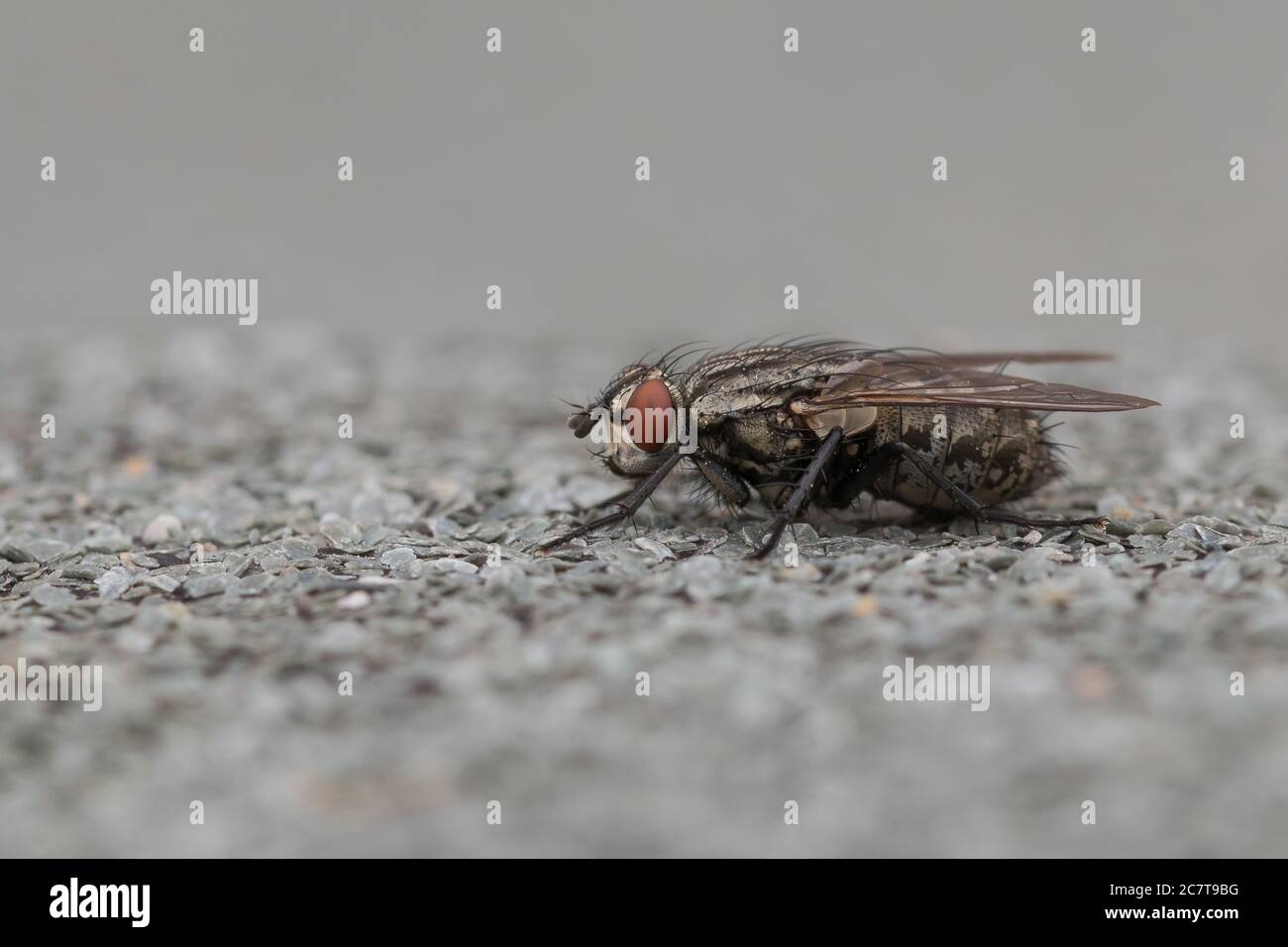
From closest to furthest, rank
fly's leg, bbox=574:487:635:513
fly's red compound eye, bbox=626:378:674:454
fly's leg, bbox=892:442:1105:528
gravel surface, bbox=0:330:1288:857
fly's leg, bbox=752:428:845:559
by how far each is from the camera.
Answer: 1. gravel surface, bbox=0:330:1288:857
2. fly's leg, bbox=752:428:845:559
3. fly's leg, bbox=892:442:1105:528
4. fly's red compound eye, bbox=626:378:674:454
5. fly's leg, bbox=574:487:635:513

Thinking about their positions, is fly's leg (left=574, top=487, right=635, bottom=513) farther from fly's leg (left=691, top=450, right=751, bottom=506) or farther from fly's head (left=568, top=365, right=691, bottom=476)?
fly's leg (left=691, top=450, right=751, bottom=506)

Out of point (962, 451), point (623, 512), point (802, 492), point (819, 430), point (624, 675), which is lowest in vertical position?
point (624, 675)

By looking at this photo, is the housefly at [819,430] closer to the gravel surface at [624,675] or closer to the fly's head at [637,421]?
the fly's head at [637,421]

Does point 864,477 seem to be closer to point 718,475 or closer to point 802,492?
point 802,492

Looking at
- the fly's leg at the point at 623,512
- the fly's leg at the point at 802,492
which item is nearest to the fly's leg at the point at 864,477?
the fly's leg at the point at 802,492

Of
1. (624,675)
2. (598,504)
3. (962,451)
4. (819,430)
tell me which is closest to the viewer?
(624,675)

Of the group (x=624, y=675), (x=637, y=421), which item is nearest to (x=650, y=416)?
(x=637, y=421)

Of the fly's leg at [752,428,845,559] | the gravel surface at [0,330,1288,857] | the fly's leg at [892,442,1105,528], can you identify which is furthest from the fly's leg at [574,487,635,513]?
the fly's leg at [892,442,1105,528]
